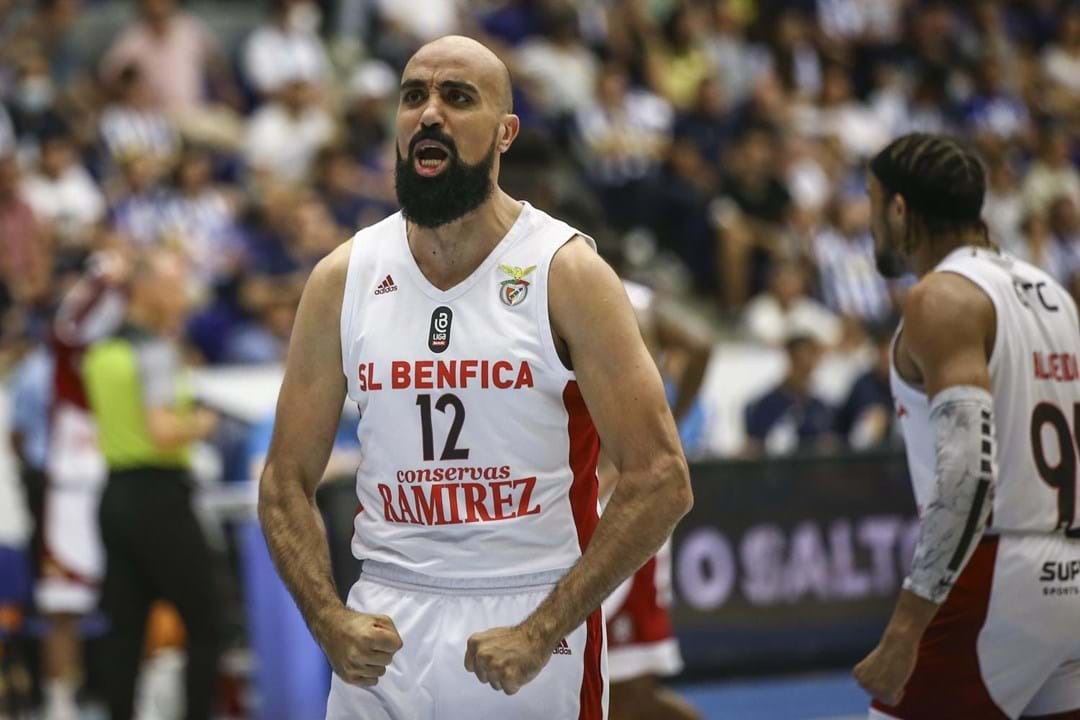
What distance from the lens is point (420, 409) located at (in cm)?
402

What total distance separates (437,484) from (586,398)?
393mm

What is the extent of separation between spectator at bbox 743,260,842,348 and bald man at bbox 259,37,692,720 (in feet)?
34.9

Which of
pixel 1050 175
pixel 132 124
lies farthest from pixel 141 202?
pixel 1050 175

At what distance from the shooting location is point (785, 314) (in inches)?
584

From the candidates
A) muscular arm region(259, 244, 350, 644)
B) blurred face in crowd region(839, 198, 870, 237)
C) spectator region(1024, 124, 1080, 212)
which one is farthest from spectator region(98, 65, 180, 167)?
muscular arm region(259, 244, 350, 644)

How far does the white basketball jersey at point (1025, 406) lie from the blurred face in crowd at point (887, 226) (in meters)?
0.16

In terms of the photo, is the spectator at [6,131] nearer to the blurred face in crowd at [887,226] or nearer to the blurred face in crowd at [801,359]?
the blurred face in crowd at [801,359]

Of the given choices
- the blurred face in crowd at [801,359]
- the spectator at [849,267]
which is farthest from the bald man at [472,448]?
the spectator at [849,267]

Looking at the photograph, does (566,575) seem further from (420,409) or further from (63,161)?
(63,161)

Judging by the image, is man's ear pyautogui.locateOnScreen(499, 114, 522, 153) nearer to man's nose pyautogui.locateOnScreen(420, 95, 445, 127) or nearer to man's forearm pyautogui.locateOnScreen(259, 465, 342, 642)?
man's nose pyautogui.locateOnScreen(420, 95, 445, 127)

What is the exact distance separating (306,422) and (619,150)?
1163cm

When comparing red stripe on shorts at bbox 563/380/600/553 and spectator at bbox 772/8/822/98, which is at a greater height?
spectator at bbox 772/8/822/98

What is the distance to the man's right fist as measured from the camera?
12.7 feet

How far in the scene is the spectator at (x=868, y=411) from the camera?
12.0 metres
